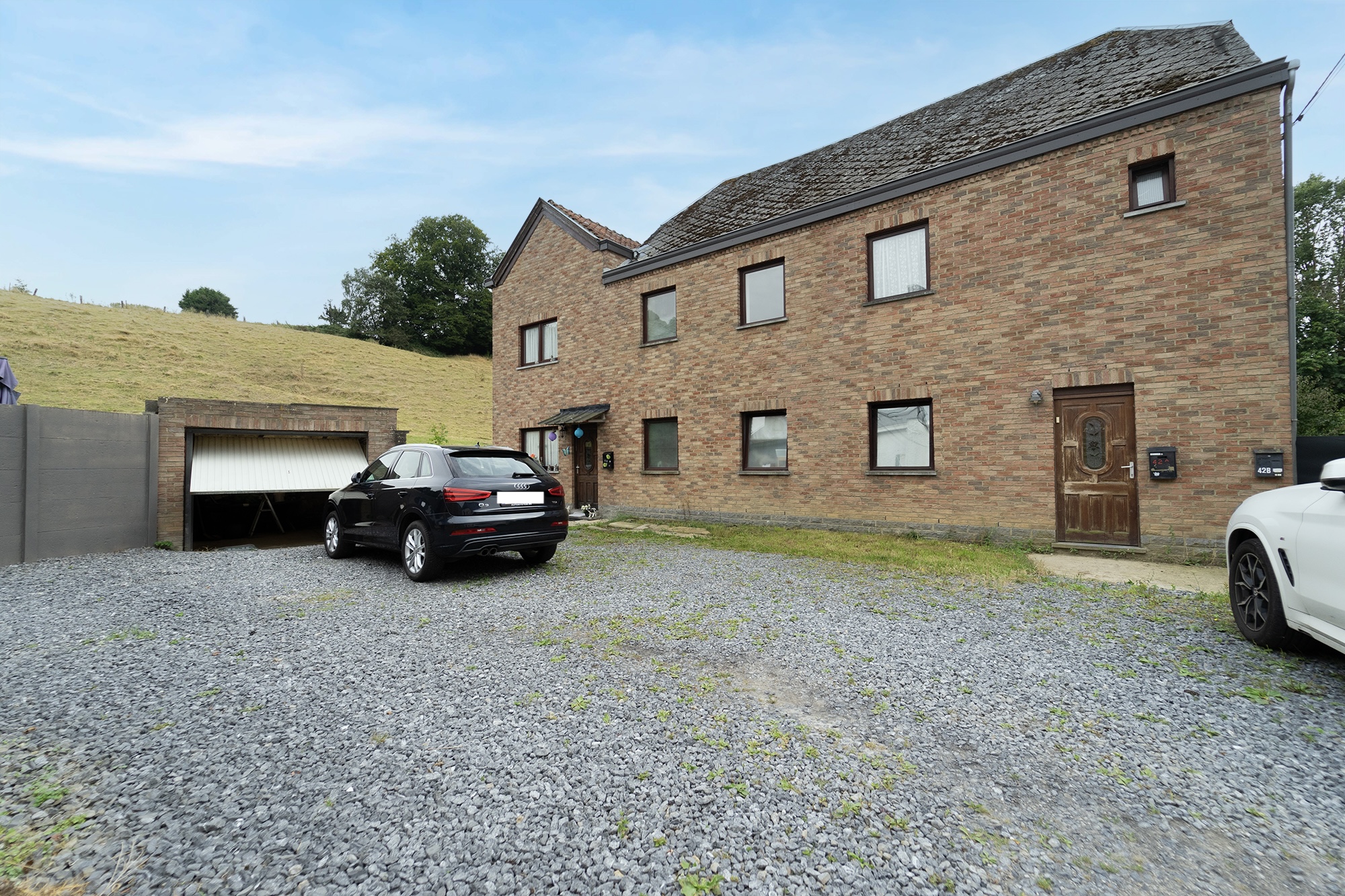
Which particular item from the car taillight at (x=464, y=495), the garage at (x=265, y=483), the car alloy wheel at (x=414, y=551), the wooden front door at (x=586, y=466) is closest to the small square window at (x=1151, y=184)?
the car taillight at (x=464, y=495)

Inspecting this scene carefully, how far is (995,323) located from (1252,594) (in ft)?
18.2

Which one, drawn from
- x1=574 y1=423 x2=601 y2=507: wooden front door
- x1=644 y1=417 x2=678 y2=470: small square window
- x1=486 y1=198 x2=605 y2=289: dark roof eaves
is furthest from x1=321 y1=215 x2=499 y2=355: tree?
x1=644 y1=417 x2=678 y2=470: small square window

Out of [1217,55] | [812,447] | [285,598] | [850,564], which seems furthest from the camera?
[812,447]

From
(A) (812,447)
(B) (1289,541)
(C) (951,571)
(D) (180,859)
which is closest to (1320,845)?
(B) (1289,541)

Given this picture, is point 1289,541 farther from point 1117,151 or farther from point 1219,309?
point 1117,151

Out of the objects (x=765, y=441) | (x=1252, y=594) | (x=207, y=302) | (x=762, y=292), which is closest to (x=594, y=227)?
(x=762, y=292)

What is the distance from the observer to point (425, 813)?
215 centimetres

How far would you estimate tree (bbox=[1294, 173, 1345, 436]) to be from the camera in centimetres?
2252

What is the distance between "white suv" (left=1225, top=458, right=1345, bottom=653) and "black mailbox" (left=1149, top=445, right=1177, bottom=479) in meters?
3.62

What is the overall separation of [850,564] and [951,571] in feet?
3.90

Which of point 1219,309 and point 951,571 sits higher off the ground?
point 1219,309

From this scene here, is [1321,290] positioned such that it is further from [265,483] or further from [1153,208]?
[265,483]

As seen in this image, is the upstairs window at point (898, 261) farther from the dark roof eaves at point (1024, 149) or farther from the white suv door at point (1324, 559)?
the white suv door at point (1324, 559)

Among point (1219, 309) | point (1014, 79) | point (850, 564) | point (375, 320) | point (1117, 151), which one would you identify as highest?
Answer: point (375, 320)
